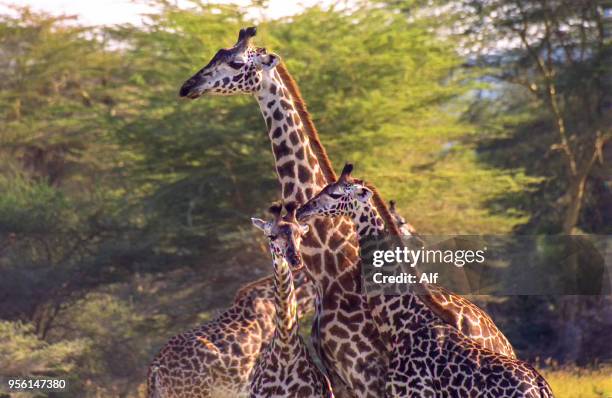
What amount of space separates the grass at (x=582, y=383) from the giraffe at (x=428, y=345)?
3639mm

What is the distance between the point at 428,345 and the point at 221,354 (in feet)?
6.83

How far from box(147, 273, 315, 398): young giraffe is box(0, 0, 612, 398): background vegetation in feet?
18.3

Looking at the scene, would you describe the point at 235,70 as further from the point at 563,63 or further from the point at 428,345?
the point at 563,63

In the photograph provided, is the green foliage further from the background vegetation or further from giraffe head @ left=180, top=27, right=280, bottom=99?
giraffe head @ left=180, top=27, right=280, bottom=99

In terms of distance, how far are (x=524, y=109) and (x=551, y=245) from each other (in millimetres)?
4320

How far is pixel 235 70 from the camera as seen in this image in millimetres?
6691

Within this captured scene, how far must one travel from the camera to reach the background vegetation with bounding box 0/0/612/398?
50.5ft

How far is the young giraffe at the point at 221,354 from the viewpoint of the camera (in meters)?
7.69

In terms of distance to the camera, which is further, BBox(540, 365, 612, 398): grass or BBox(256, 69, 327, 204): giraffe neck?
BBox(540, 365, 612, 398): grass

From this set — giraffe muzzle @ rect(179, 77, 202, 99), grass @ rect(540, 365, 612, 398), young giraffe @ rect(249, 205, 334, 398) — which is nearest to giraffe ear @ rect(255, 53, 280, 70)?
giraffe muzzle @ rect(179, 77, 202, 99)

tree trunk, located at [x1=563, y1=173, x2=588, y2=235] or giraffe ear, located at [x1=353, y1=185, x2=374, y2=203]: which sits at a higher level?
giraffe ear, located at [x1=353, y1=185, x2=374, y2=203]

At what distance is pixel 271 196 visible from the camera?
15.5m

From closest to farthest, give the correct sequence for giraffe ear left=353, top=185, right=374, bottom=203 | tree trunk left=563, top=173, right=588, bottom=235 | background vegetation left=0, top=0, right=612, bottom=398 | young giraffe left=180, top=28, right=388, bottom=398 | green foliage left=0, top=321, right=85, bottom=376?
Answer: giraffe ear left=353, top=185, right=374, bottom=203
young giraffe left=180, top=28, right=388, bottom=398
green foliage left=0, top=321, right=85, bottom=376
background vegetation left=0, top=0, right=612, bottom=398
tree trunk left=563, top=173, right=588, bottom=235

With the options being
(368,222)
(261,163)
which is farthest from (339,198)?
(261,163)
